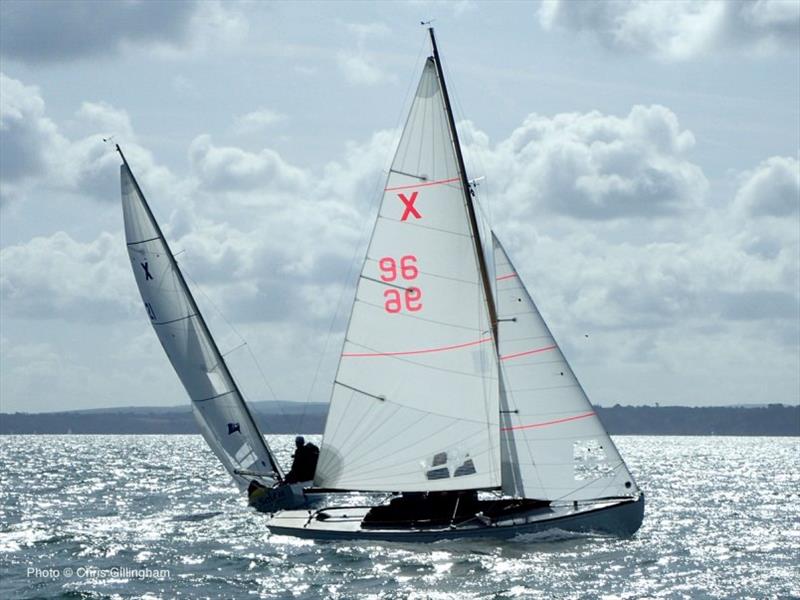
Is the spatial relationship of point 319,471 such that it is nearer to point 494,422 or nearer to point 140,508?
point 494,422

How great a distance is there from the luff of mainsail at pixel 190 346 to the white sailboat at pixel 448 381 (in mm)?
8398

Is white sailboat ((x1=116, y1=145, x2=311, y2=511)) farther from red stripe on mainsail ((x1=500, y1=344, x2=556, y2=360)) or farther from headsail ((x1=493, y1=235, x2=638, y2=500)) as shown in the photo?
red stripe on mainsail ((x1=500, y1=344, x2=556, y2=360))

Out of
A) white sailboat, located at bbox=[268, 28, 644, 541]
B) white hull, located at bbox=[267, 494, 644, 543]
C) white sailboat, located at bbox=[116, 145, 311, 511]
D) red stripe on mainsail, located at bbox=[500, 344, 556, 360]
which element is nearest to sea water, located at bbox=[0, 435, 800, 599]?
white hull, located at bbox=[267, 494, 644, 543]

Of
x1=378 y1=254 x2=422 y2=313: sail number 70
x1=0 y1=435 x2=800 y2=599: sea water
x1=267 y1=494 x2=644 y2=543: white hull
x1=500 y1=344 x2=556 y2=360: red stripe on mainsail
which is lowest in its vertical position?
x1=0 y1=435 x2=800 y2=599: sea water

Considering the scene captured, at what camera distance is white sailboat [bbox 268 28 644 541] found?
90.4 ft

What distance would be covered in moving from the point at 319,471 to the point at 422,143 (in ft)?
27.3

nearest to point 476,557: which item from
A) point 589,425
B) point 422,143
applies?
point 589,425

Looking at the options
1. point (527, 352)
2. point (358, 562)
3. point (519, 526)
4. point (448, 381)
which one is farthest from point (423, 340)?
point (358, 562)

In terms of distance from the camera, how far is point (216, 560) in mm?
27172

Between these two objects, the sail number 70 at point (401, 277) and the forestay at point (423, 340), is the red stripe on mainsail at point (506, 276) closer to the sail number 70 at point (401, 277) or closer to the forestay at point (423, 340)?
the forestay at point (423, 340)

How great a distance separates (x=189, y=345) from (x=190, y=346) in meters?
0.05

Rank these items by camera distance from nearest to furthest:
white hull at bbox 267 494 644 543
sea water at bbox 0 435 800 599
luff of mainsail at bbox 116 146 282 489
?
1. sea water at bbox 0 435 800 599
2. white hull at bbox 267 494 644 543
3. luff of mainsail at bbox 116 146 282 489

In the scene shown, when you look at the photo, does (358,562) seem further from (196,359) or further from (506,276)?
(196,359)

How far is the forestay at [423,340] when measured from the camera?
2756 centimetres
